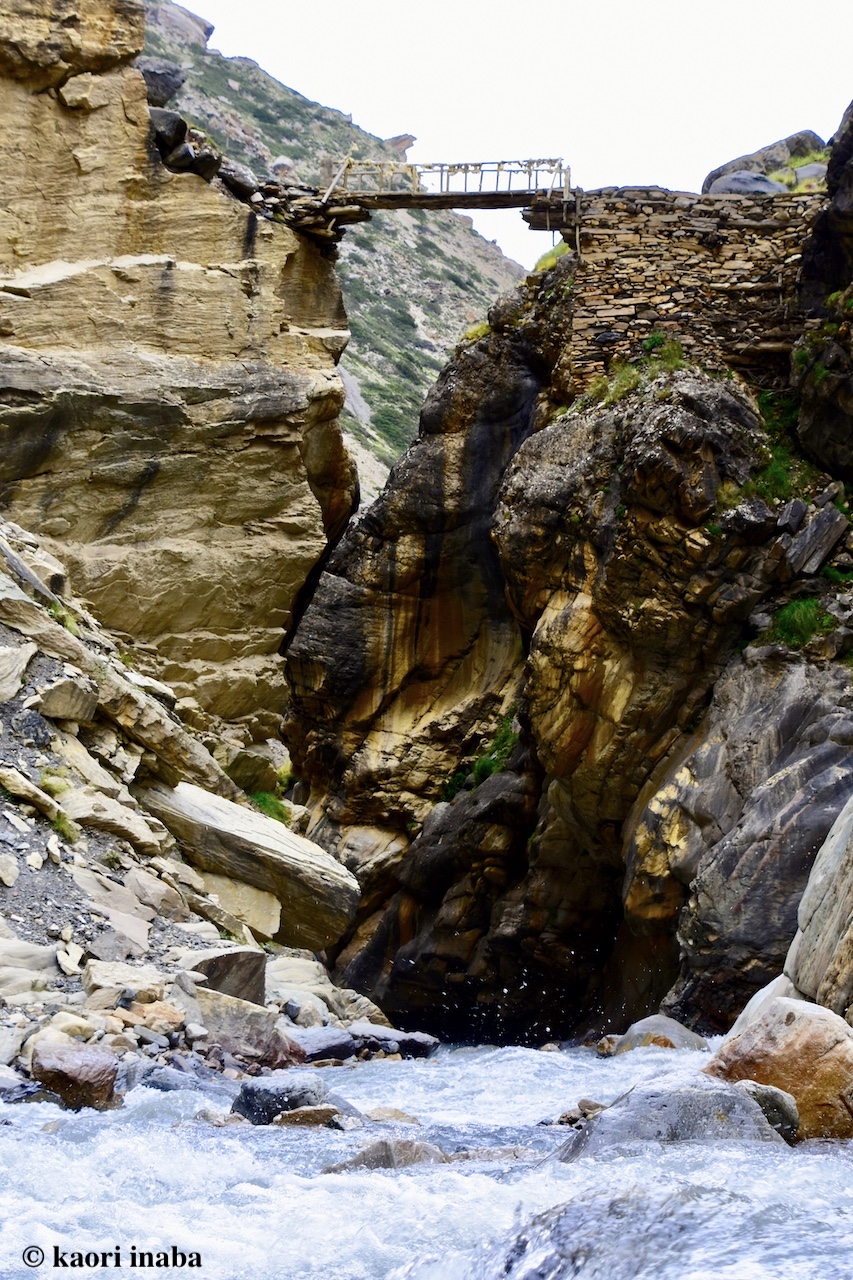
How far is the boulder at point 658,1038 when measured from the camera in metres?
11.8

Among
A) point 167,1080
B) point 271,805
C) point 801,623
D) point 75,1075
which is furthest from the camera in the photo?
point 271,805

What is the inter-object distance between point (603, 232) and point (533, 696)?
7.60 meters

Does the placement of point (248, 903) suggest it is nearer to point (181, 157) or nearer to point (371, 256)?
point (181, 157)

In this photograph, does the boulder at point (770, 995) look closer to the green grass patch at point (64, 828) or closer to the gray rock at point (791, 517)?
the green grass patch at point (64, 828)

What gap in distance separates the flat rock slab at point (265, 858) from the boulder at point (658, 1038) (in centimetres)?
300

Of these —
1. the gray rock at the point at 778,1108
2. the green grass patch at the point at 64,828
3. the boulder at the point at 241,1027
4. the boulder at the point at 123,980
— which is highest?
the gray rock at the point at 778,1108

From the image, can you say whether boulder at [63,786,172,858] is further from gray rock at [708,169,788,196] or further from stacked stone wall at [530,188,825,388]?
gray rock at [708,169,788,196]

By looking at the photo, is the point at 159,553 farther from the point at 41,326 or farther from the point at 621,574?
the point at 621,574

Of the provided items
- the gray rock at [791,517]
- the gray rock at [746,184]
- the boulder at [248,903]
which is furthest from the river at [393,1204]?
the gray rock at [746,184]

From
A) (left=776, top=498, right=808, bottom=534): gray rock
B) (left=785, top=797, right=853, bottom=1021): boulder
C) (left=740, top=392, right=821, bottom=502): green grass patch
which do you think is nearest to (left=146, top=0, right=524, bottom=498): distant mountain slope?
(left=740, top=392, right=821, bottom=502): green grass patch

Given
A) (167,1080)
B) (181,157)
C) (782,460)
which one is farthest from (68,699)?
(181,157)

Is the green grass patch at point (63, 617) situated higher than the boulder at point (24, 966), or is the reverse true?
the green grass patch at point (63, 617)

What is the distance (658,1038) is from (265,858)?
4.15 metres

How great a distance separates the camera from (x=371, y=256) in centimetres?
7100
